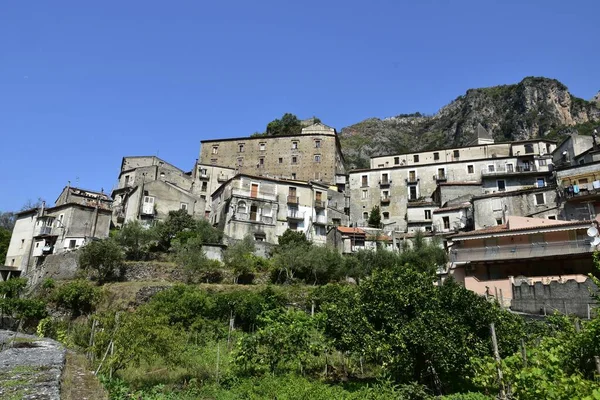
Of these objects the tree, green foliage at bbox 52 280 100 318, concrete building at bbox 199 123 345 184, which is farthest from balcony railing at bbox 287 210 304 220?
green foliage at bbox 52 280 100 318

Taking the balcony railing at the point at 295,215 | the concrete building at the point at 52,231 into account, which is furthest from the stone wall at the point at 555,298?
the concrete building at the point at 52,231

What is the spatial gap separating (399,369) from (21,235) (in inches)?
2123

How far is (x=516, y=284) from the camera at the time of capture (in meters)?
30.0

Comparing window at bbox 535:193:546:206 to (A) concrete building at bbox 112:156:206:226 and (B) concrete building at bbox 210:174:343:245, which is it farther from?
(A) concrete building at bbox 112:156:206:226

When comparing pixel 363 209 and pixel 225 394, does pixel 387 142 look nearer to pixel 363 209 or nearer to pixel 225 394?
pixel 363 209

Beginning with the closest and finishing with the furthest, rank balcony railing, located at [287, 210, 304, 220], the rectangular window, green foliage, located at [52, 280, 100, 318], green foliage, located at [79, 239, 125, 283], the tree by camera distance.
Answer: green foliage, located at [52, 280, 100, 318] < green foliage, located at [79, 239, 125, 283] < balcony railing, located at [287, 210, 304, 220] < the rectangular window < the tree

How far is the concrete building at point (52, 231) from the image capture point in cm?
4881

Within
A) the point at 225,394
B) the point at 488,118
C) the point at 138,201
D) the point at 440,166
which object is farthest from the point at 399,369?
the point at 488,118

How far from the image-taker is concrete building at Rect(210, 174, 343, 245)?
49.9 metres

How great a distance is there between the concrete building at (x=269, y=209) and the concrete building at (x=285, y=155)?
11.7 m

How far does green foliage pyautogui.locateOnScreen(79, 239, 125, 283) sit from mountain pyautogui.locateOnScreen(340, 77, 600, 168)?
232 feet

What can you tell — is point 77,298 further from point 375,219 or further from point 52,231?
point 375,219

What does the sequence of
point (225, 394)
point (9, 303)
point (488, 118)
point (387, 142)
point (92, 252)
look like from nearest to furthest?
1. point (225, 394)
2. point (9, 303)
3. point (92, 252)
4. point (488, 118)
5. point (387, 142)

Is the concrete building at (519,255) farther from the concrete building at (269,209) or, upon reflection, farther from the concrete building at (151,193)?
the concrete building at (151,193)
